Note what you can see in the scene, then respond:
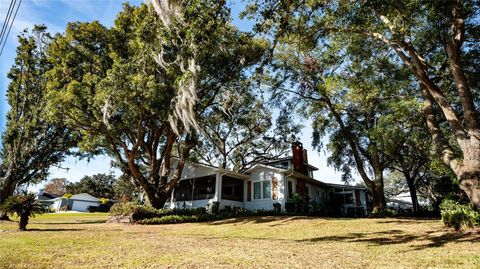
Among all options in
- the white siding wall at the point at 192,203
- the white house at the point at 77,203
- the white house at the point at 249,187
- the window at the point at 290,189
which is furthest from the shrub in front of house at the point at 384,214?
the white house at the point at 77,203

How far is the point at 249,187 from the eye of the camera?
22.5 meters

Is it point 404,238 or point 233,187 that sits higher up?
point 233,187

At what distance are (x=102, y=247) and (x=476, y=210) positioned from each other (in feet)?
37.3

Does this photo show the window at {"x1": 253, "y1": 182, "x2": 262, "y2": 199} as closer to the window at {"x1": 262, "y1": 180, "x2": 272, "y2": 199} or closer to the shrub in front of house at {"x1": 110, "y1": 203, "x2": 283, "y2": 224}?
the window at {"x1": 262, "y1": 180, "x2": 272, "y2": 199}

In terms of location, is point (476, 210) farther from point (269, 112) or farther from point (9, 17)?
point (269, 112)

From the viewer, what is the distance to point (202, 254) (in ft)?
20.5

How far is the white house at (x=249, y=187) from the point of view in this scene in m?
20.5

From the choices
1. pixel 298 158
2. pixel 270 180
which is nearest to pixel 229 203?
pixel 270 180

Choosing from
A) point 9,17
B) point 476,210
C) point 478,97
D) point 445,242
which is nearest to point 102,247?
point 9,17

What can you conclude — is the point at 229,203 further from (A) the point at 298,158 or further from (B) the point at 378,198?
(B) the point at 378,198

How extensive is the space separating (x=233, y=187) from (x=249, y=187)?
5.56 ft

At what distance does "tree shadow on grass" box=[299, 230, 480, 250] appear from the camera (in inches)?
303

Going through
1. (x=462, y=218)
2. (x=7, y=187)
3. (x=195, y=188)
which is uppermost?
(x=195, y=188)

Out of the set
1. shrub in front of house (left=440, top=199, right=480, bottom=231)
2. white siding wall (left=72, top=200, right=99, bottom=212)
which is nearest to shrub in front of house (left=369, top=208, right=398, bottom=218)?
shrub in front of house (left=440, top=199, right=480, bottom=231)
